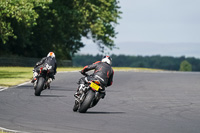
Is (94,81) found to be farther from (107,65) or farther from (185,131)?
(185,131)

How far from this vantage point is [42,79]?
17938 mm

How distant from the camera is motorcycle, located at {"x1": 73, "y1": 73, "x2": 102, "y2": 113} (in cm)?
1255

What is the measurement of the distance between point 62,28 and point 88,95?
47464 mm

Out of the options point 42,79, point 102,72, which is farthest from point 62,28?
point 102,72

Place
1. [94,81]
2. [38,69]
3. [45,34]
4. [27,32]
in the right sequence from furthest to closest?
[45,34] → [27,32] → [38,69] → [94,81]

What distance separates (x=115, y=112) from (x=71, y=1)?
49095 mm

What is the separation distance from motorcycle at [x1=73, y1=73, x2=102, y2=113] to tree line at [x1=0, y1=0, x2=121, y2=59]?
3725 centimetres

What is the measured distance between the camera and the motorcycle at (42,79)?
1780 cm

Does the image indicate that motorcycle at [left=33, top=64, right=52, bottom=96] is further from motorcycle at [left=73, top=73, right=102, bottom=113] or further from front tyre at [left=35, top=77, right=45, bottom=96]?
motorcycle at [left=73, top=73, right=102, bottom=113]

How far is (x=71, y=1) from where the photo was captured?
6144cm

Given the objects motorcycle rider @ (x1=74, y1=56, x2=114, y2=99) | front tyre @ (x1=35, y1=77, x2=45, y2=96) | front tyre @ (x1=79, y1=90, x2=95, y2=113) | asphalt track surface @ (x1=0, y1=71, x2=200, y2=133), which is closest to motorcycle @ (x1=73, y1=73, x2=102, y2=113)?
front tyre @ (x1=79, y1=90, x2=95, y2=113)

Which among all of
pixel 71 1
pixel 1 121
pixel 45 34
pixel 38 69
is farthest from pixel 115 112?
pixel 71 1

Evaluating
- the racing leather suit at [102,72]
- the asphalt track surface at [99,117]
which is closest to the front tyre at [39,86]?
the asphalt track surface at [99,117]

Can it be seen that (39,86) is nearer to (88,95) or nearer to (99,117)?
(88,95)
